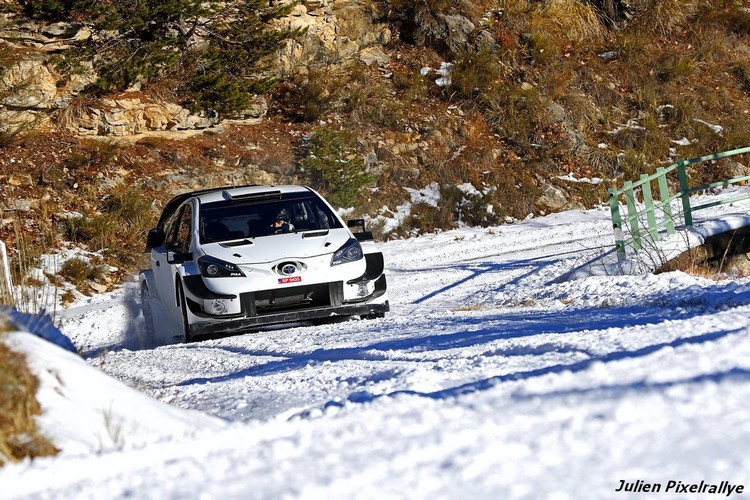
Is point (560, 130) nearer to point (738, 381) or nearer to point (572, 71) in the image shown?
point (572, 71)

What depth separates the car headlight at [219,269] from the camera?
903 centimetres

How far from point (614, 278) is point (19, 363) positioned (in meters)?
7.47

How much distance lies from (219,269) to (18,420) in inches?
205

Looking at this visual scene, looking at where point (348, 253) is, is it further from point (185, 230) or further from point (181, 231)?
point (181, 231)

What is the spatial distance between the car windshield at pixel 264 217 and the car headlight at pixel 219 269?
0.62 m

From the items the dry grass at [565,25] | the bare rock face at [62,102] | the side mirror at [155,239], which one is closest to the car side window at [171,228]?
the side mirror at [155,239]

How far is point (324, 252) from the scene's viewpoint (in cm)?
925

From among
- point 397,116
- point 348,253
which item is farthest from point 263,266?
point 397,116

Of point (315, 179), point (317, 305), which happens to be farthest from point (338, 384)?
point (315, 179)

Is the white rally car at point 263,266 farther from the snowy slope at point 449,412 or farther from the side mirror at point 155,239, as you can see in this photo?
the snowy slope at point 449,412

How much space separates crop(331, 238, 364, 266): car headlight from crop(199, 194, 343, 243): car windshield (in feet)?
1.69

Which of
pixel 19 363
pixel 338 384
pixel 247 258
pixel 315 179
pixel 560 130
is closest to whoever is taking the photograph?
pixel 19 363

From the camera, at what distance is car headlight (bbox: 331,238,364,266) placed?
927 centimetres

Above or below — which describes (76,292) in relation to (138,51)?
below
